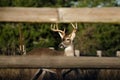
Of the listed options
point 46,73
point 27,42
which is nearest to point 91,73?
point 46,73

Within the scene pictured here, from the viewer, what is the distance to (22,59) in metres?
4.21

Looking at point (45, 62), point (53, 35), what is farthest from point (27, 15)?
point (53, 35)

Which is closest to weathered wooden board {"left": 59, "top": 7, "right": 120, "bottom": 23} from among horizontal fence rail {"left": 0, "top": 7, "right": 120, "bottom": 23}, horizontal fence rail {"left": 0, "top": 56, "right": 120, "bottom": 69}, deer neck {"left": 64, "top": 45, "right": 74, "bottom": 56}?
horizontal fence rail {"left": 0, "top": 7, "right": 120, "bottom": 23}

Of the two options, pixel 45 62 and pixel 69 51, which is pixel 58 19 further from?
pixel 69 51

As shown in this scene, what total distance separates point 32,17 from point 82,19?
472 millimetres

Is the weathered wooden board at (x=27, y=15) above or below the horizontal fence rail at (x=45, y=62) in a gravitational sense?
above

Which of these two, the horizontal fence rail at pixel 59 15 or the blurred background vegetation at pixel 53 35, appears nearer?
the horizontal fence rail at pixel 59 15

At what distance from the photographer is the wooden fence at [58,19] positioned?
4.12 m

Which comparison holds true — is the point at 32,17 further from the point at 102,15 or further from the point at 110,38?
the point at 110,38

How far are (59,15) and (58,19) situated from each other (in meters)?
0.04

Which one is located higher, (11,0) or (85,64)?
(85,64)

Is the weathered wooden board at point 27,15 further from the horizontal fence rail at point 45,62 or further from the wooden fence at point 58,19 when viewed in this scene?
the horizontal fence rail at point 45,62

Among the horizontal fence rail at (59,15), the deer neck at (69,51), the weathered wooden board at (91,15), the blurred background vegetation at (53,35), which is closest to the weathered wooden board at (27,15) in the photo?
the horizontal fence rail at (59,15)

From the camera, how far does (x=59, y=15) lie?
13.7 feet
